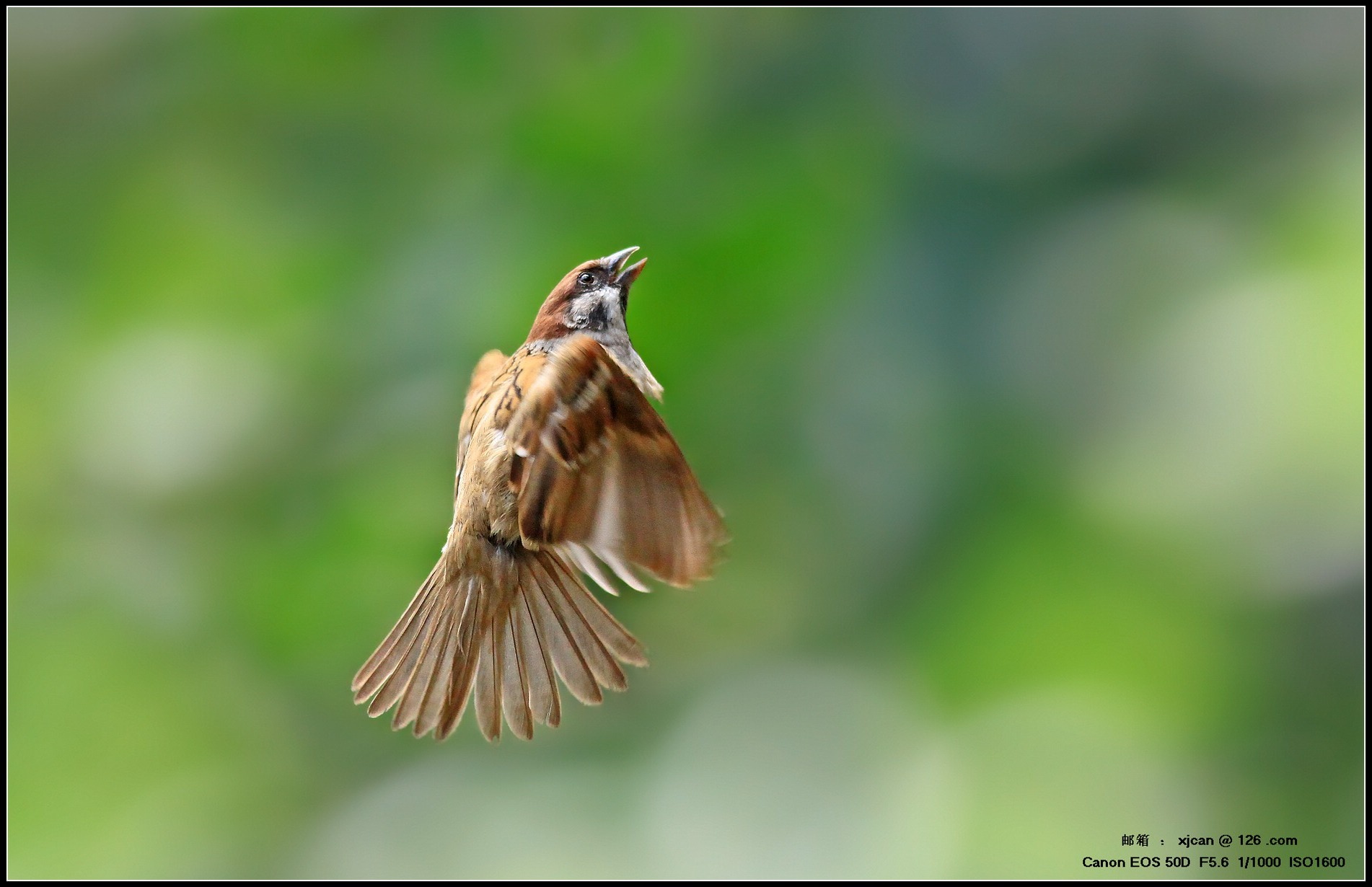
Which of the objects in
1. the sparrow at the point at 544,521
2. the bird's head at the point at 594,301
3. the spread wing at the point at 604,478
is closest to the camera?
the spread wing at the point at 604,478

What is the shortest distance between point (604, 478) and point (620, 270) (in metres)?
0.80

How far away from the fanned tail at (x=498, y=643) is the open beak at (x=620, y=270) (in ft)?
2.23

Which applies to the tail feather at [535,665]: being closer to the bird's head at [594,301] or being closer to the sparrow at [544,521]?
the sparrow at [544,521]

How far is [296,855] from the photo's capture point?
646 cm

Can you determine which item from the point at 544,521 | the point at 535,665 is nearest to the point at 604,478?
the point at 544,521

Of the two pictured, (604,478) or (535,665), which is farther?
(535,665)

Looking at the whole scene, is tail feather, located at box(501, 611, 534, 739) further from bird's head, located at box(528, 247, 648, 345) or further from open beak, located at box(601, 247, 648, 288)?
open beak, located at box(601, 247, 648, 288)

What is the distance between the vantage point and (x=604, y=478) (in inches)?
89.7

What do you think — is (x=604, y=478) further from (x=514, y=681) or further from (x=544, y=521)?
(x=514, y=681)

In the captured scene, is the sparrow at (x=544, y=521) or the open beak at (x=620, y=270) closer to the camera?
the sparrow at (x=544, y=521)

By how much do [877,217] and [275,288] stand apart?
3.57m

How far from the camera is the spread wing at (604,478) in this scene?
2.08 m

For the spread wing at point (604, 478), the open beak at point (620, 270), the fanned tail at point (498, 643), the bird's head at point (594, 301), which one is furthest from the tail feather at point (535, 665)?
the open beak at point (620, 270)

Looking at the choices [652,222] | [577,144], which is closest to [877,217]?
[652,222]
